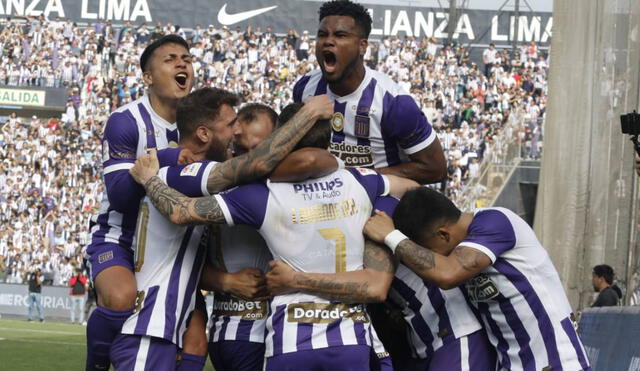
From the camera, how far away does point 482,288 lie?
5.45m

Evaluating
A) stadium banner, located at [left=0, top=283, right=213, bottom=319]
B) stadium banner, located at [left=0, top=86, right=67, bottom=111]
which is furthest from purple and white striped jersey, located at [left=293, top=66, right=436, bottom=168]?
stadium banner, located at [left=0, top=86, right=67, bottom=111]

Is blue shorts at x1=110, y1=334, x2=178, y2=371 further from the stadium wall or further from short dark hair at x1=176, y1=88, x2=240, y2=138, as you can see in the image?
the stadium wall

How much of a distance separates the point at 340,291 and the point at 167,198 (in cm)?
103

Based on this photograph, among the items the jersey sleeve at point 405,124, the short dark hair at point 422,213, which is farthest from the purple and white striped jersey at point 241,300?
Result: the jersey sleeve at point 405,124

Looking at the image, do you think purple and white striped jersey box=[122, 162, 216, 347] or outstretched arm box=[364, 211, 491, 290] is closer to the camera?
outstretched arm box=[364, 211, 491, 290]

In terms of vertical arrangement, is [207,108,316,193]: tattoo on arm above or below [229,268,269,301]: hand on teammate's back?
above

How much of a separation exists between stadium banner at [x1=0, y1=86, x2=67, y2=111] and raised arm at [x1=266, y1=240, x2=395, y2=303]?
4128 centimetres

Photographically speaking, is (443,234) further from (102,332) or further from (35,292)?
(35,292)

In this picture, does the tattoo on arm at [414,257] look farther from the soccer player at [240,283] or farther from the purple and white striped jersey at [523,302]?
the soccer player at [240,283]

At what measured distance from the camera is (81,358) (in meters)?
17.1

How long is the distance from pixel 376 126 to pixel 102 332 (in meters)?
2.11

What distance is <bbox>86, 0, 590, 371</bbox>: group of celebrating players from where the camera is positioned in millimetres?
5109

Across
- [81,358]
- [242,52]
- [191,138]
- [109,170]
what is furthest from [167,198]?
[242,52]

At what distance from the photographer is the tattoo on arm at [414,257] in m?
5.15
